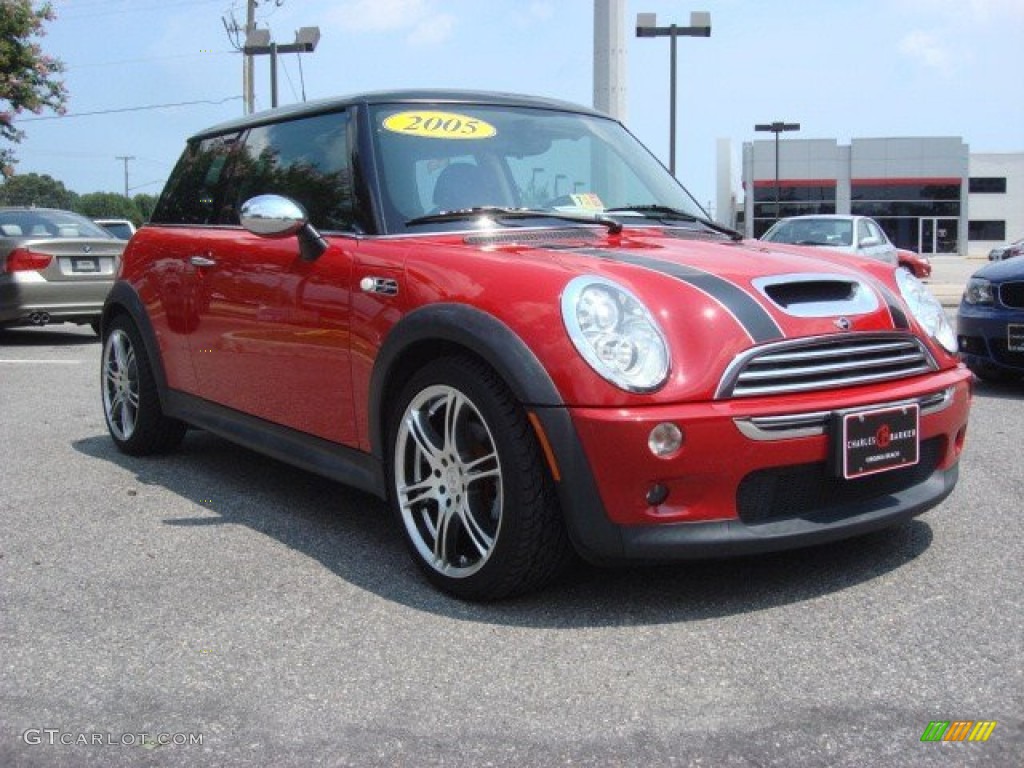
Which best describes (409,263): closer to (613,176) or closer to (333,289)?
(333,289)

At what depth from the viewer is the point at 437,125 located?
4.10 m

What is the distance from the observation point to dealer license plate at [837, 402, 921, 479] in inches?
121

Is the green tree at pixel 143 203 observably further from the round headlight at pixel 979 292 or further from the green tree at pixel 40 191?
the round headlight at pixel 979 292

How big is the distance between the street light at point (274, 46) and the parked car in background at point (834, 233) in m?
12.5

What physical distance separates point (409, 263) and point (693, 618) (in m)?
1.37

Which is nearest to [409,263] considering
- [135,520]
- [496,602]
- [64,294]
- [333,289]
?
[333,289]

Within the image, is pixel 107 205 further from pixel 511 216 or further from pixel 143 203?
pixel 511 216

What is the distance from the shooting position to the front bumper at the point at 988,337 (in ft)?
23.6

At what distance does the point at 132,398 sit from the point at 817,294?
11.6 feet

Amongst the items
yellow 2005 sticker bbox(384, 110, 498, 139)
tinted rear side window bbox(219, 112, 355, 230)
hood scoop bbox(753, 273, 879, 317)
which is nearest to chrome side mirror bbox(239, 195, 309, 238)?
tinted rear side window bbox(219, 112, 355, 230)

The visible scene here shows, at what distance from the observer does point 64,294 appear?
36.9 ft

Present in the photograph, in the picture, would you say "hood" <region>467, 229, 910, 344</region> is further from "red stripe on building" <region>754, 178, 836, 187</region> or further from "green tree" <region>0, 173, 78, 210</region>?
"green tree" <region>0, 173, 78, 210</region>

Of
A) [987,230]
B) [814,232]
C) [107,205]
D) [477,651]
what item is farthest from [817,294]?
[107,205]

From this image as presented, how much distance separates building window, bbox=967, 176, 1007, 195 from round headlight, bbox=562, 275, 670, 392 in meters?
65.7
